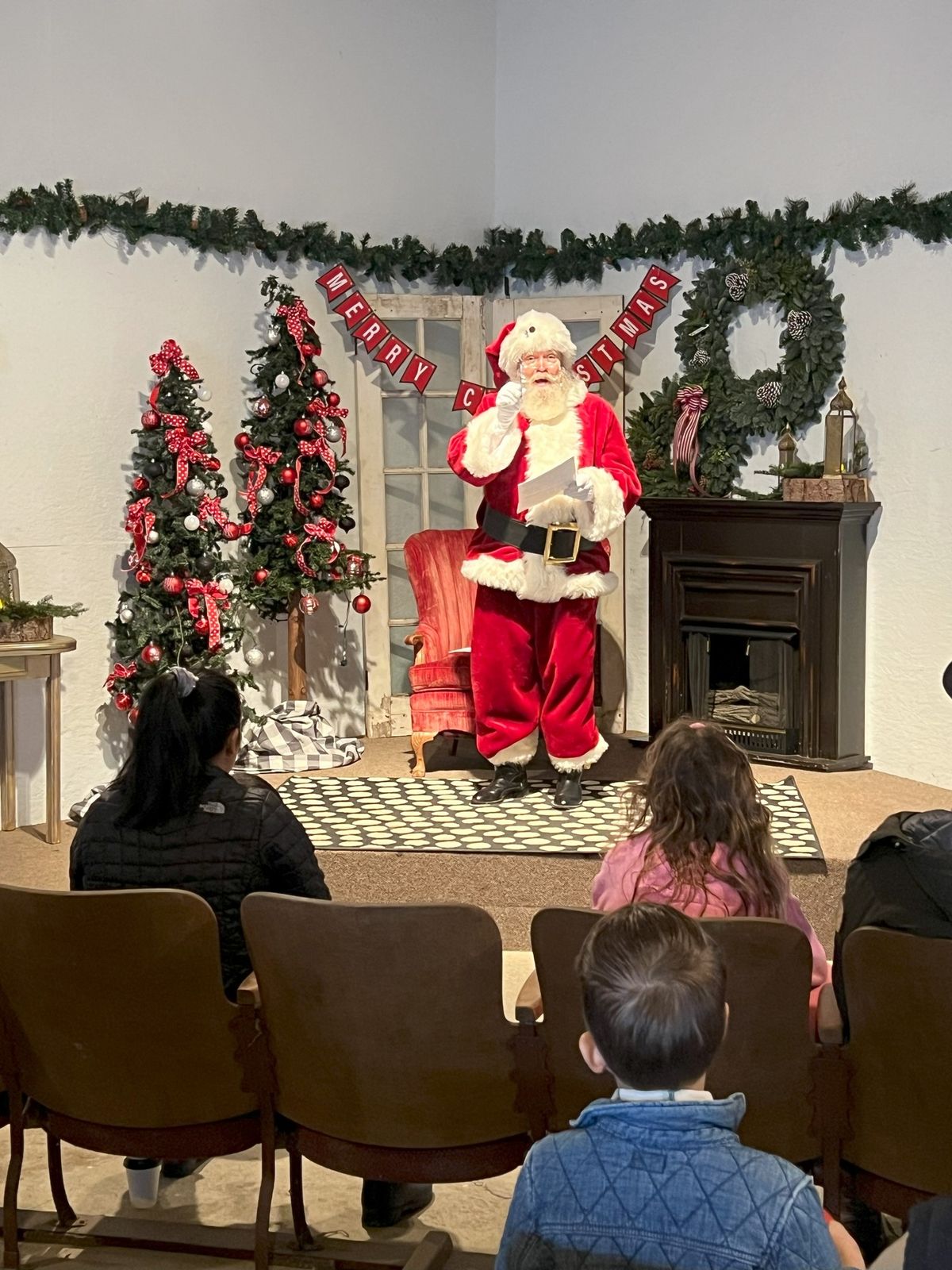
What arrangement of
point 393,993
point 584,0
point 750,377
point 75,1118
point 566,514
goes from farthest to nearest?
point 584,0 < point 750,377 < point 566,514 < point 75,1118 < point 393,993

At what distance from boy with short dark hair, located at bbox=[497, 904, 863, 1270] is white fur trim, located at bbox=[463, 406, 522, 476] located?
12.4 ft

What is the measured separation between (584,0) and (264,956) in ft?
18.4

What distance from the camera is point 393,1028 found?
2.42 metres

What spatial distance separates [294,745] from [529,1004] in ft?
12.5

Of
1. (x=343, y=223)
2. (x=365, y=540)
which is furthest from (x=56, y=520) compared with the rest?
(x=343, y=223)

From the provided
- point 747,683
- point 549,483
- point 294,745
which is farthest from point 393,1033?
point 747,683

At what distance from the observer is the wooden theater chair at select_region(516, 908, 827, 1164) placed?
7.63ft

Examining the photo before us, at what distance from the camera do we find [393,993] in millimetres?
2404

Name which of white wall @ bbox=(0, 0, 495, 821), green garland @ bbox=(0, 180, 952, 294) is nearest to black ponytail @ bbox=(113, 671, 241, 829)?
white wall @ bbox=(0, 0, 495, 821)

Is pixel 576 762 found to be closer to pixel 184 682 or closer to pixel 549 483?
pixel 549 483

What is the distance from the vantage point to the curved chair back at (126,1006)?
2494 mm

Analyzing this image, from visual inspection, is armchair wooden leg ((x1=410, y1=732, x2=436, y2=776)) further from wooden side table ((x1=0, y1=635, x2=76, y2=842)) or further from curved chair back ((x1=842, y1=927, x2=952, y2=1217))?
curved chair back ((x1=842, y1=927, x2=952, y2=1217))

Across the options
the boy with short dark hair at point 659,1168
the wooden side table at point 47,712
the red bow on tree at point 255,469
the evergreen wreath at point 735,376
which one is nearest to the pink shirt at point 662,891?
the boy with short dark hair at point 659,1168

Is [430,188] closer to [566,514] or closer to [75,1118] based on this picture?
[566,514]
